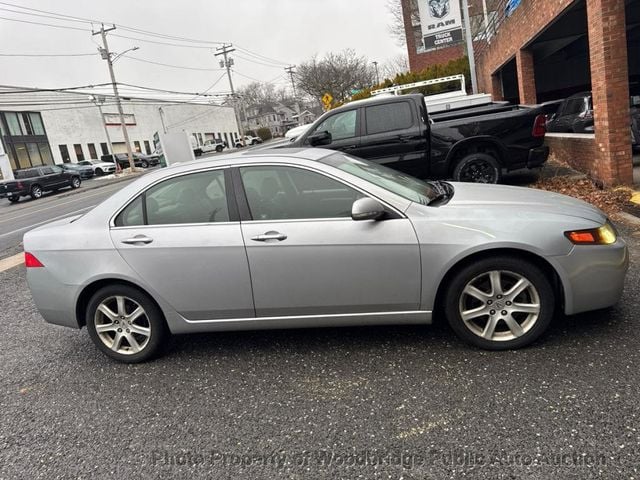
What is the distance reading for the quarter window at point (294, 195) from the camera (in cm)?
351

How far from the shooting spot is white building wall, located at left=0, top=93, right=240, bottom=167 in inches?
1804

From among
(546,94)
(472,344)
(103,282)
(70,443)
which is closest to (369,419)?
(472,344)

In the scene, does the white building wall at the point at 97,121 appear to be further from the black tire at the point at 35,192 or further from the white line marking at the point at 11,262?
the white line marking at the point at 11,262

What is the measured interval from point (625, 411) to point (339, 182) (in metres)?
2.21

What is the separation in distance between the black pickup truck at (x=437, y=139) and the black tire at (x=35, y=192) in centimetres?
2269

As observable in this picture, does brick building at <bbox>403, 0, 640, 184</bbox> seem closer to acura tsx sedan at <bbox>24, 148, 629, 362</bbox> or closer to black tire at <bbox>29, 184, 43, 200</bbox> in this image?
acura tsx sedan at <bbox>24, 148, 629, 362</bbox>

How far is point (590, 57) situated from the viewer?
7875 millimetres

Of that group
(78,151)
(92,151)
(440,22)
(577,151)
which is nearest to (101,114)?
(92,151)

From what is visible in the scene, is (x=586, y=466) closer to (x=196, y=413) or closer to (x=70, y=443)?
(x=196, y=413)

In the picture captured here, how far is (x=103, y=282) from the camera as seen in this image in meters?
3.81

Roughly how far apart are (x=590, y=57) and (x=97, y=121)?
52.0 metres

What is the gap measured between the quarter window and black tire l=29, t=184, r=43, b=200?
26266mm

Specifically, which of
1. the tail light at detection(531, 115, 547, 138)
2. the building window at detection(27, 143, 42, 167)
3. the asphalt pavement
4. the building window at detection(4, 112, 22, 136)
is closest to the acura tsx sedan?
the asphalt pavement

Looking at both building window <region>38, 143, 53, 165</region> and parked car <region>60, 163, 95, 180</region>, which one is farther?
building window <region>38, 143, 53, 165</region>
